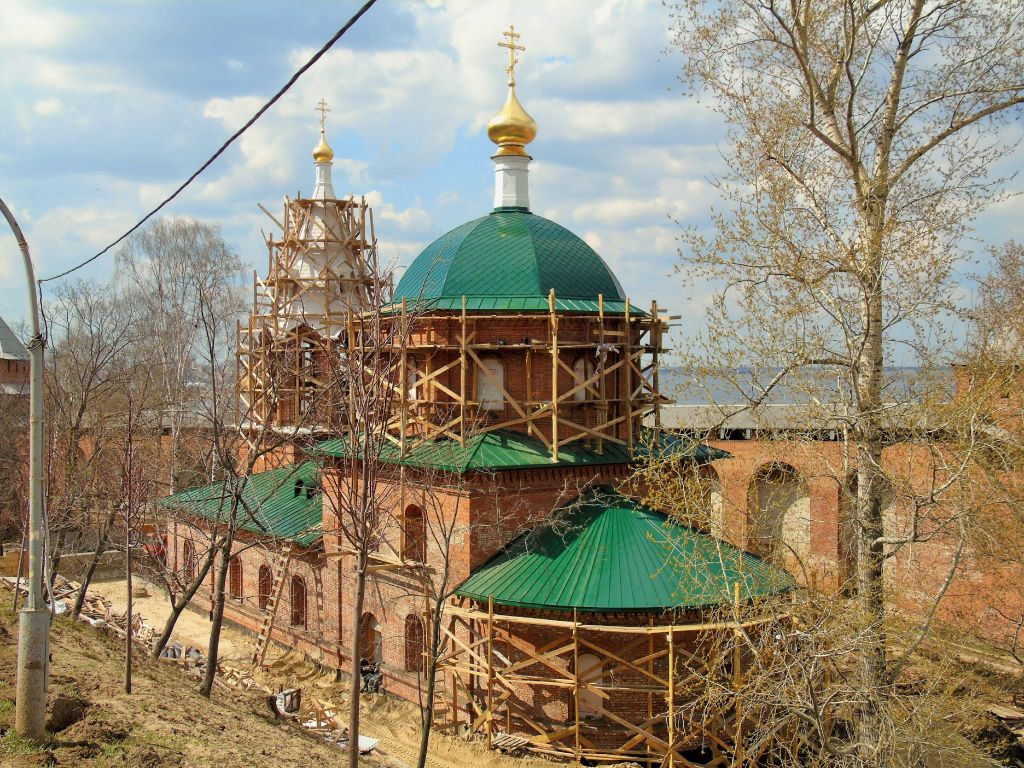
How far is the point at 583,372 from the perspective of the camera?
640 inches

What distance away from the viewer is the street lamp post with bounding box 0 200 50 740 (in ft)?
24.5

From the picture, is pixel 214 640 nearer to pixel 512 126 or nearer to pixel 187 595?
pixel 187 595

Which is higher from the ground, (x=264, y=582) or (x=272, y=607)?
(x=264, y=582)

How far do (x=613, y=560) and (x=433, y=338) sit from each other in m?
5.31

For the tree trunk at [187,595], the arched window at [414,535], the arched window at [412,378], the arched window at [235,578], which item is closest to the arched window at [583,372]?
A: the arched window at [412,378]

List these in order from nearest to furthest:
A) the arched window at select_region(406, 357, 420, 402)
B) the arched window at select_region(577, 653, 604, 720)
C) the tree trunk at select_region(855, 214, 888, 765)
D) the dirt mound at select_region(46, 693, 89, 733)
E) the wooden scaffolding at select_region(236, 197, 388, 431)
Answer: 1. the dirt mound at select_region(46, 693, 89, 733)
2. the tree trunk at select_region(855, 214, 888, 765)
3. the arched window at select_region(577, 653, 604, 720)
4. the arched window at select_region(406, 357, 420, 402)
5. the wooden scaffolding at select_region(236, 197, 388, 431)

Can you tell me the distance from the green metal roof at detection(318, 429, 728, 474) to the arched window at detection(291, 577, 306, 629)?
16.9 ft

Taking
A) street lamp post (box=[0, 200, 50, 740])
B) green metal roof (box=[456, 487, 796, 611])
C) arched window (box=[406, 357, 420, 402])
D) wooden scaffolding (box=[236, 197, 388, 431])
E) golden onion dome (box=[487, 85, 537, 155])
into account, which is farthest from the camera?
wooden scaffolding (box=[236, 197, 388, 431])

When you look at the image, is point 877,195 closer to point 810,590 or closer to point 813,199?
point 813,199

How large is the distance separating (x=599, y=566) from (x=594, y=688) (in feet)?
5.97

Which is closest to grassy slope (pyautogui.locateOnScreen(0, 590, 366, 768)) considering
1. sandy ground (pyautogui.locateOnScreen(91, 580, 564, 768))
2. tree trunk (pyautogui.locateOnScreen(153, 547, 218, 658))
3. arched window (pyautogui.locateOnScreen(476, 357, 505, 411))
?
tree trunk (pyautogui.locateOnScreen(153, 547, 218, 658))

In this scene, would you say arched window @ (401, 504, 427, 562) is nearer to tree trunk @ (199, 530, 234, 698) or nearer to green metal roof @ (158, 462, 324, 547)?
green metal roof @ (158, 462, 324, 547)

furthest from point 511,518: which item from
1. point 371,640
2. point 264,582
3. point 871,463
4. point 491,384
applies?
point 264,582

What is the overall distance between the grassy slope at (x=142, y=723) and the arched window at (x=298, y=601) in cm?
526
